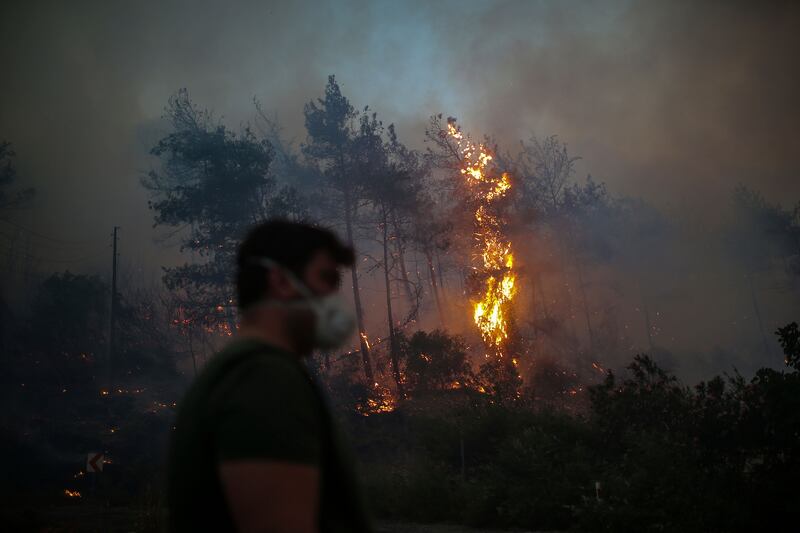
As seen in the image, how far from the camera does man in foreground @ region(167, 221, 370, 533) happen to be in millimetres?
1524

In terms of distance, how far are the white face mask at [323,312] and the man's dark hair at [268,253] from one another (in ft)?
0.07

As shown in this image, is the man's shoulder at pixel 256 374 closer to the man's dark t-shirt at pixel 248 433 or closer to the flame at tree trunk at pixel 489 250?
the man's dark t-shirt at pixel 248 433

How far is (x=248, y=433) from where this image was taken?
1.54 m

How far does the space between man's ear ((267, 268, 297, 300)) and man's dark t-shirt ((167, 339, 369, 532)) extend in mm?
193

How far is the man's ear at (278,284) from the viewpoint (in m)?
1.94

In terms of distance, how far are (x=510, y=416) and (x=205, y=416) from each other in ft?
54.8

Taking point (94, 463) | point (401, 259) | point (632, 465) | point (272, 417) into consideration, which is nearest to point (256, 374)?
point (272, 417)

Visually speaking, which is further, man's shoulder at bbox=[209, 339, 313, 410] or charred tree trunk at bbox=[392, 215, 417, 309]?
charred tree trunk at bbox=[392, 215, 417, 309]

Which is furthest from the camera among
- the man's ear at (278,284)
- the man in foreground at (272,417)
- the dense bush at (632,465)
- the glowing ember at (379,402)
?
the glowing ember at (379,402)

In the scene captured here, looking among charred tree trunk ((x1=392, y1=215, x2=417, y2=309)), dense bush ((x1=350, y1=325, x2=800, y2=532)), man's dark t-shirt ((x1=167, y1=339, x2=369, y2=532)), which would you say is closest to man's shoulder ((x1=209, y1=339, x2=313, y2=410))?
man's dark t-shirt ((x1=167, y1=339, x2=369, y2=532))

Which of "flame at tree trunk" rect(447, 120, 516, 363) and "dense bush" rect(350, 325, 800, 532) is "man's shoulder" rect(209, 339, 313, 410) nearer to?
"dense bush" rect(350, 325, 800, 532)

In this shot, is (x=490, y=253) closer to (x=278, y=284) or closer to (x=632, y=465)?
(x=632, y=465)

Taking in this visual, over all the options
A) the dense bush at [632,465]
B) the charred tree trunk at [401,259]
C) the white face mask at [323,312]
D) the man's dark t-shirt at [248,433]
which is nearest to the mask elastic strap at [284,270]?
the white face mask at [323,312]

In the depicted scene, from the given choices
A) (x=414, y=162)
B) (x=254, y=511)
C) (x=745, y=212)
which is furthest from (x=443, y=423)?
(x=745, y=212)
